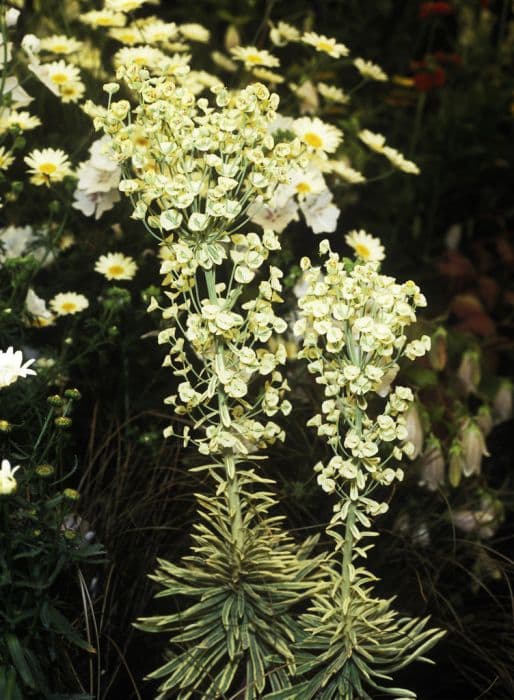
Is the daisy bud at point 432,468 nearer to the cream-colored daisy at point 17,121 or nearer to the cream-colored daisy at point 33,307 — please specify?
the cream-colored daisy at point 33,307

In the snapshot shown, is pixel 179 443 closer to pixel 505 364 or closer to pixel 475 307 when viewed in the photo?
pixel 475 307

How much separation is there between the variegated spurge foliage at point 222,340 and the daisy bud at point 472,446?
22.5 inches

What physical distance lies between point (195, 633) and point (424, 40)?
3.53 m

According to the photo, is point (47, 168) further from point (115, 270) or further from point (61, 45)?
point (61, 45)

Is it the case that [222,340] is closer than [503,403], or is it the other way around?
[222,340]

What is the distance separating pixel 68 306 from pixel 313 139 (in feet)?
2.28

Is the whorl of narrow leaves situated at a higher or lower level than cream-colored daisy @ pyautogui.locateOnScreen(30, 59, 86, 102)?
lower

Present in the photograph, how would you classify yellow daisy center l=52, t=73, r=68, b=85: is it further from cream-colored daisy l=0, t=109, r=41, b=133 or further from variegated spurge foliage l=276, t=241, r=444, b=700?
variegated spurge foliage l=276, t=241, r=444, b=700

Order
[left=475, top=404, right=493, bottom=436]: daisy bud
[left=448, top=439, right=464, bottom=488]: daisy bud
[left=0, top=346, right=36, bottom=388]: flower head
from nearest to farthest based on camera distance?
[left=0, top=346, right=36, bottom=388]: flower head → [left=448, top=439, right=464, bottom=488]: daisy bud → [left=475, top=404, right=493, bottom=436]: daisy bud

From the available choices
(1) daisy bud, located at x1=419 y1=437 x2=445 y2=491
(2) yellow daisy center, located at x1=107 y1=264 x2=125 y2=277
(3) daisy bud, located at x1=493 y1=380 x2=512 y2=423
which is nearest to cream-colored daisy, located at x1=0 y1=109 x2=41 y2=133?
(2) yellow daisy center, located at x1=107 y1=264 x2=125 y2=277

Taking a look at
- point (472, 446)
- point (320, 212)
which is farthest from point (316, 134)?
point (472, 446)

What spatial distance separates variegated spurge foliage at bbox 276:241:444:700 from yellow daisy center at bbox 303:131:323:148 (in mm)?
744

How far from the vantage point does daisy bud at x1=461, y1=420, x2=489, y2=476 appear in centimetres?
203

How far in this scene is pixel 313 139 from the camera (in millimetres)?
2232
